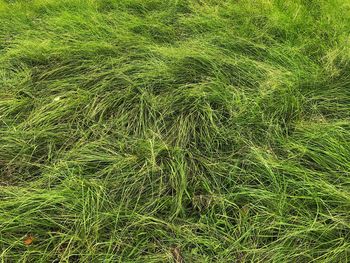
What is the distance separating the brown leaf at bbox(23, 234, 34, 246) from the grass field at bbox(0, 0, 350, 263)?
0.05ft

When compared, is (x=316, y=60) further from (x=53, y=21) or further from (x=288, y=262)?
(x=53, y=21)

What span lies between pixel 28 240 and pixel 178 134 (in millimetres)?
950

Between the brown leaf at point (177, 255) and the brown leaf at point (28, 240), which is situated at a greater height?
the brown leaf at point (177, 255)

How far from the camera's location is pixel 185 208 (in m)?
1.82

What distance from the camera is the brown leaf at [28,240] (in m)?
1.66

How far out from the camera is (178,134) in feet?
7.00

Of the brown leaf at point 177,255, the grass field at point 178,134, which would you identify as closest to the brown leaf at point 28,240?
the grass field at point 178,134

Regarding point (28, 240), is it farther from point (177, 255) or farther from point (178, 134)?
point (178, 134)

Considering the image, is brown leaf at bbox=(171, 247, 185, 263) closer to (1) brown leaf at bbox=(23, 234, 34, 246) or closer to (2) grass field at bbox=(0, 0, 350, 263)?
(2) grass field at bbox=(0, 0, 350, 263)

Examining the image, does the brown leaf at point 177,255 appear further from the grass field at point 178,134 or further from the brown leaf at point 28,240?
the brown leaf at point 28,240

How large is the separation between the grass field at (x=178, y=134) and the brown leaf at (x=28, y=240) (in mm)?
15

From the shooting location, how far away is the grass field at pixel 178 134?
1.67 metres

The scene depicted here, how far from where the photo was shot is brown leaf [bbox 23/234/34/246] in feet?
5.46

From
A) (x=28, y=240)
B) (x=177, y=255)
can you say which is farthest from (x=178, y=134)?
(x=28, y=240)
